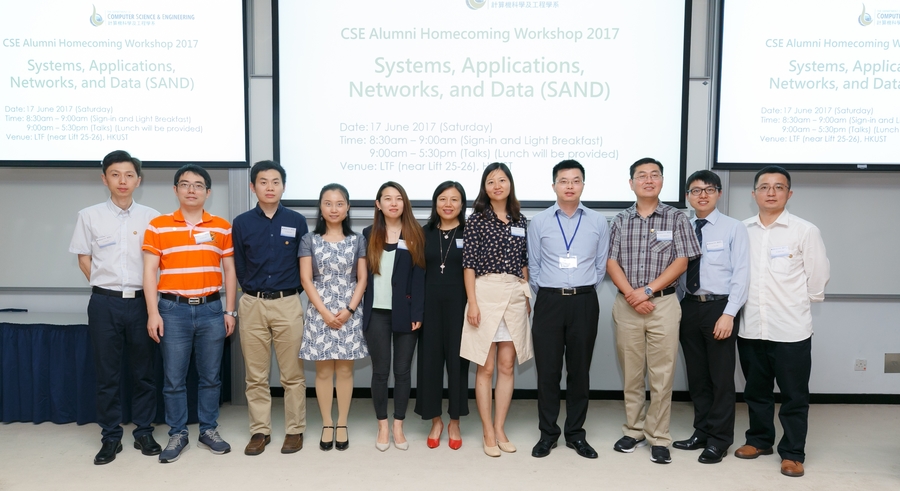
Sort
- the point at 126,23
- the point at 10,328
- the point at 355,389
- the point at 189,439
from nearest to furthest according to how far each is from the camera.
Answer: the point at 189,439, the point at 10,328, the point at 126,23, the point at 355,389

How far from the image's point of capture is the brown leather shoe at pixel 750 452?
2.77 metres

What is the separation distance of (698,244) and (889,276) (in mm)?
2146

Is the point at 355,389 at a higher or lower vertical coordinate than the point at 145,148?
lower

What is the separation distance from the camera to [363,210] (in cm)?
367

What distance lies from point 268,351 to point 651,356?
2.18 meters

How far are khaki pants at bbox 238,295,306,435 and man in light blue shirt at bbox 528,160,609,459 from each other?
1355 mm

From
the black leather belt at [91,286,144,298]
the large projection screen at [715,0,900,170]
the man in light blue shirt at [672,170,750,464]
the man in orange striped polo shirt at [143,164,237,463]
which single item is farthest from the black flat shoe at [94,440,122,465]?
the large projection screen at [715,0,900,170]

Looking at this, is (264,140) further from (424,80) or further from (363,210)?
(424,80)

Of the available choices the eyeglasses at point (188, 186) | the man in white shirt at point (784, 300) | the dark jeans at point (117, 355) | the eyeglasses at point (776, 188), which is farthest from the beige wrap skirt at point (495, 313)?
the dark jeans at point (117, 355)

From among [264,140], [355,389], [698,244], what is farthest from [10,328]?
[698,244]

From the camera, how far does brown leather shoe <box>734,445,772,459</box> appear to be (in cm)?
277

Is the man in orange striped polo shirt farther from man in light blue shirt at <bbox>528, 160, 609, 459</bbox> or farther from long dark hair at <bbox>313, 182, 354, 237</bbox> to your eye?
man in light blue shirt at <bbox>528, 160, 609, 459</bbox>

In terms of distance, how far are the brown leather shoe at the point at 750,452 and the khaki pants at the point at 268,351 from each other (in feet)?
8.18

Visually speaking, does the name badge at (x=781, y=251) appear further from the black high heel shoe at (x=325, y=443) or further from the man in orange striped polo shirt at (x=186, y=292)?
the man in orange striped polo shirt at (x=186, y=292)
